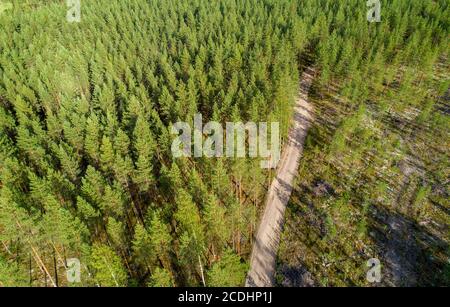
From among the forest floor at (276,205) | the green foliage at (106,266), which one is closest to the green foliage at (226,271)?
the forest floor at (276,205)

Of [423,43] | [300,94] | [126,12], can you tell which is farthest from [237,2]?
[423,43]

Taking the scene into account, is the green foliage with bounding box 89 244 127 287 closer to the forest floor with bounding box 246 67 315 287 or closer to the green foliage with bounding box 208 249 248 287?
the green foliage with bounding box 208 249 248 287

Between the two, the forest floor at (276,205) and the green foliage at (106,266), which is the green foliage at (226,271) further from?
the green foliage at (106,266)

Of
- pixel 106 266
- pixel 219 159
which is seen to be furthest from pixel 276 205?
pixel 106 266

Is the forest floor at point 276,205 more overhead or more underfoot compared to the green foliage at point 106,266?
more underfoot

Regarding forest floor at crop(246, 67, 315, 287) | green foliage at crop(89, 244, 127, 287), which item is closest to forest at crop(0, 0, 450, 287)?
green foliage at crop(89, 244, 127, 287)
